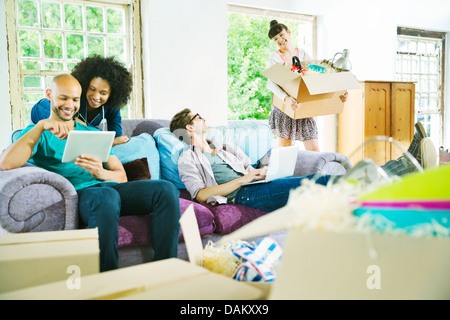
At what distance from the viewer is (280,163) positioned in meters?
2.04

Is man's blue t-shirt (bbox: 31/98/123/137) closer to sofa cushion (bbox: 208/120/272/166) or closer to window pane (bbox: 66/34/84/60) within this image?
sofa cushion (bbox: 208/120/272/166)

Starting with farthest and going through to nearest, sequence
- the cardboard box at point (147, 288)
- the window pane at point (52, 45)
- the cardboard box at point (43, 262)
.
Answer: the window pane at point (52, 45) < the cardboard box at point (43, 262) < the cardboard box at point (147, 288)

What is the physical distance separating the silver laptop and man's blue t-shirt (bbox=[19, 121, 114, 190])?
2.77ft

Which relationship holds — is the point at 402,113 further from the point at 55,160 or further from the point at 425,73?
the point at 55,160

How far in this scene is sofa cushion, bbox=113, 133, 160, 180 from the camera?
2.40 m

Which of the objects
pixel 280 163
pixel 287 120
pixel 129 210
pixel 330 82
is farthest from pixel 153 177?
pixel 287 120

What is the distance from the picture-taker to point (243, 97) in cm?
868

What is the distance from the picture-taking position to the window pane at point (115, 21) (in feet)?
12.9

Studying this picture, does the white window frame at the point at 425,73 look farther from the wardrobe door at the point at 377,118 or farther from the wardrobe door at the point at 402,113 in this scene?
the wardrobe door at the point at 377,118

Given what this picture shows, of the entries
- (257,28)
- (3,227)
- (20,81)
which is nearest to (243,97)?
(257,28)

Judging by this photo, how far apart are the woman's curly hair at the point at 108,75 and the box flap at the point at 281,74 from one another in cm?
97

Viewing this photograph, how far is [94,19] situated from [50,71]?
2.10 ft

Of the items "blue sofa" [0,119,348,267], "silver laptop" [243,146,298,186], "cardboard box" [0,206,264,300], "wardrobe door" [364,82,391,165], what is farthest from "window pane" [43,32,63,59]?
"cardboard box" [0,206,264,300]

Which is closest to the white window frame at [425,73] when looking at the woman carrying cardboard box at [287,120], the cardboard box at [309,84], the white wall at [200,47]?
the white wall at [200,47]
